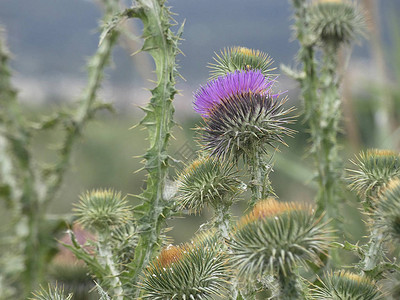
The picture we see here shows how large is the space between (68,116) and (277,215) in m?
3.05

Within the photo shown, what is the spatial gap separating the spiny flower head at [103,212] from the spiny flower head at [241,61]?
0.74 meters

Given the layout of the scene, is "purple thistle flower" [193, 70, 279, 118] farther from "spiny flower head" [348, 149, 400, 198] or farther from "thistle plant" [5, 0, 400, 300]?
"spiny flower head" [348, 149, 400, 198]

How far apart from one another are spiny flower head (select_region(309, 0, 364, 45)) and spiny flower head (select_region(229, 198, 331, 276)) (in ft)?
8.60

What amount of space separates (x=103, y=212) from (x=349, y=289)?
3.80 feet

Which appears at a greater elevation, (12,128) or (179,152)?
(12,128)

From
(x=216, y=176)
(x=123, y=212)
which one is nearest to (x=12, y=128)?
(x=123, y=212)

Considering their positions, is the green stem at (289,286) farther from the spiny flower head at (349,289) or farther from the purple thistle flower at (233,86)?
the purple thistle flower at (233,86)

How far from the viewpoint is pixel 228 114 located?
189cm

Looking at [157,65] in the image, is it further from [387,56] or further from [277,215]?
[387,56]

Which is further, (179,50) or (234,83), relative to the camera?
(179,50)

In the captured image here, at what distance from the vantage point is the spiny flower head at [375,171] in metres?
1.88

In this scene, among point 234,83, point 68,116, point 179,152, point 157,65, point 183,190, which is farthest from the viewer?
point 68,116

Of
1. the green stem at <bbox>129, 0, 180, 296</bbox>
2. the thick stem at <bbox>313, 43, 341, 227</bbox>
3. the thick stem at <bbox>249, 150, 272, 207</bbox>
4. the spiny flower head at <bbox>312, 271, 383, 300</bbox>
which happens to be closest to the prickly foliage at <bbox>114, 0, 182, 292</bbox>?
the green stem at <bbox>129, 0, 180, 296</bbox>

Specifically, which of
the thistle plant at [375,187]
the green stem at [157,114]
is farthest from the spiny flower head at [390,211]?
the green stem at [157,114]
